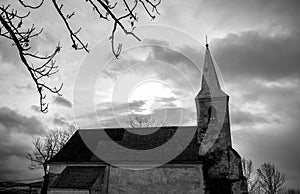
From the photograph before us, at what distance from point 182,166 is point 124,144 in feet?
21.6

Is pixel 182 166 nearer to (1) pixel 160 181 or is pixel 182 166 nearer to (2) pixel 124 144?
(1) pixel 160 181

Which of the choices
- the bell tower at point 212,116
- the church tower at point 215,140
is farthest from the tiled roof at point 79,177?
the bell tower at point 212,116

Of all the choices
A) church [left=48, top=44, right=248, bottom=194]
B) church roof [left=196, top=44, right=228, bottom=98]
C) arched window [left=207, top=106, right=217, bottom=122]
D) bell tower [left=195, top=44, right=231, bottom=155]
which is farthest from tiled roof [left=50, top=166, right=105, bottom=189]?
church roof [left=196, top=44, right=228, bottom=98]

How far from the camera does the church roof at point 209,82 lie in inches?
1024

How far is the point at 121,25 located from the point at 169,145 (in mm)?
22739

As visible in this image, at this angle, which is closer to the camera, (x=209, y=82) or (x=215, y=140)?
(x=215, y=140)

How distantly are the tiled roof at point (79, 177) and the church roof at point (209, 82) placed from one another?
11750 millimetres

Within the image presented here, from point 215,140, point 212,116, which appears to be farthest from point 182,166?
point 212,116

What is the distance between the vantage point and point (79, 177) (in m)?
23.0

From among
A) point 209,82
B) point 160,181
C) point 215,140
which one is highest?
point 209,82

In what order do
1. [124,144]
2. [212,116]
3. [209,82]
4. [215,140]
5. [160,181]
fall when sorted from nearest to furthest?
1. [160,181]
2. [215,140]
3. [212,116]
4. [209,82]
5. [124,144]

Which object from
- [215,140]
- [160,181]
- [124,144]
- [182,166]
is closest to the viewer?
[160,181]

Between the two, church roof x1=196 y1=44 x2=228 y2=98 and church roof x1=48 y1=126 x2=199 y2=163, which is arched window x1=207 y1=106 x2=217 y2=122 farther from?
church roof x1=48 y1=126 x2=199 y2=163

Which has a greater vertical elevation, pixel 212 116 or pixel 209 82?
pixel 209 82
